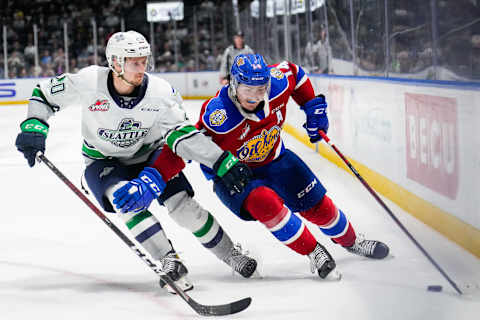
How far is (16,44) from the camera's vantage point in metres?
15.2

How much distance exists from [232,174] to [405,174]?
1952mm

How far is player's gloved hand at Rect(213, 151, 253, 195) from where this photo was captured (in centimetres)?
267

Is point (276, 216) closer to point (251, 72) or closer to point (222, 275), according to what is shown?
point (222, 275)

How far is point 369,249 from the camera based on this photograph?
3.22m

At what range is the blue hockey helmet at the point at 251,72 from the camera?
9.21ft

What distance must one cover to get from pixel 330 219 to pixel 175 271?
30.3 inches

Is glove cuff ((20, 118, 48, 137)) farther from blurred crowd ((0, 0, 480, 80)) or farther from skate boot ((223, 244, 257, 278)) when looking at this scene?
blurred crowd ((0, 0, 480, 80))

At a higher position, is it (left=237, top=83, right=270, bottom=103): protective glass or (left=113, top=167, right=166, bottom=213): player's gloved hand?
(left=237, top=83, right=270, bottom=103): protective glass

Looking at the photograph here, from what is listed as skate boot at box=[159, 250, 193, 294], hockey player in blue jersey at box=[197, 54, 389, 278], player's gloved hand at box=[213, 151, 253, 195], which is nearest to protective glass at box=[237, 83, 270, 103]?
hockey player in blue jersey at box=[197, 54, 389, 278]

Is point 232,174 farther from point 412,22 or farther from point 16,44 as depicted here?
point 16,44

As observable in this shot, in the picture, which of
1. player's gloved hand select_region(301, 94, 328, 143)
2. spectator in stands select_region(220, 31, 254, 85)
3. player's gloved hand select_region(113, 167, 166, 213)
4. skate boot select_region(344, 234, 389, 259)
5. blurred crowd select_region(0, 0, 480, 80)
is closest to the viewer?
player's gloved hand select_region(113, 167, 166, 213)

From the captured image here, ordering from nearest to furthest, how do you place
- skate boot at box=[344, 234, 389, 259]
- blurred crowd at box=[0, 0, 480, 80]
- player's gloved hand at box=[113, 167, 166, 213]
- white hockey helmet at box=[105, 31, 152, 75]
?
player's gloved hand at box=[113, 167, 166, 213] → white hockey helmet at box=[105, 31, 152, 75] → skate boot at box=[344, 234, 389, 259] → blurred crowd at box=[0, 0, 480, 80]

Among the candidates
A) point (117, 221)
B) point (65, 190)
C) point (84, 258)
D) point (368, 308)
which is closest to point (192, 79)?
point (65, 190)

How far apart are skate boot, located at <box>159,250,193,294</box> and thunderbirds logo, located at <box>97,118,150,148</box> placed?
20.4 inches
